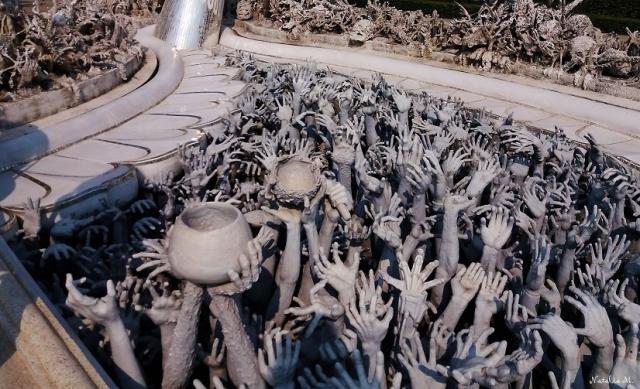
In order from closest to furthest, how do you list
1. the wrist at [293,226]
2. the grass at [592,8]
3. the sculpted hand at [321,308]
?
1. the sculpted hand at [321,308]
2. the wrist at [293,226]
3. the grass at [592,8]

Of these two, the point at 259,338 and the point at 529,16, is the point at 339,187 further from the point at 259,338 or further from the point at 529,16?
the point at 529,16

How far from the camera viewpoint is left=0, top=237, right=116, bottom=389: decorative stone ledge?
234 cm

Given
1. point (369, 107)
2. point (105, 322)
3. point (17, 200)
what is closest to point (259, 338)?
point (105, 322)

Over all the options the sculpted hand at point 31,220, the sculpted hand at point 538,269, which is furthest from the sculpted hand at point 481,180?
the sculpted hand at point 31,220

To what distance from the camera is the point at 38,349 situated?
2482 mm

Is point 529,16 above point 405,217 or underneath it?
above

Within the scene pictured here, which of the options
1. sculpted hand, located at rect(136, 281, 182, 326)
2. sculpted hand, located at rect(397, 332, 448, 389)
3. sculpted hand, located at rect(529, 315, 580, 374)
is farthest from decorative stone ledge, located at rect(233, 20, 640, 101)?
sculpted hand, located at rect(136, 281, 182, 326)

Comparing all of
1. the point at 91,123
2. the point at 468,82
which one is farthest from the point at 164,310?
the point at 468,82

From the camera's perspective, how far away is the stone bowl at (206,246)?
207cm

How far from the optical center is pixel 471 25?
10.3 m

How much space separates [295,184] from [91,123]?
4.03m

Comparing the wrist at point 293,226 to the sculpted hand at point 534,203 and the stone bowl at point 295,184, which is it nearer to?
the stone bowl at point 295,184

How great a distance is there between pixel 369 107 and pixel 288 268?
310 centimetres

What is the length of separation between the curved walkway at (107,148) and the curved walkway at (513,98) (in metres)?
3.75
